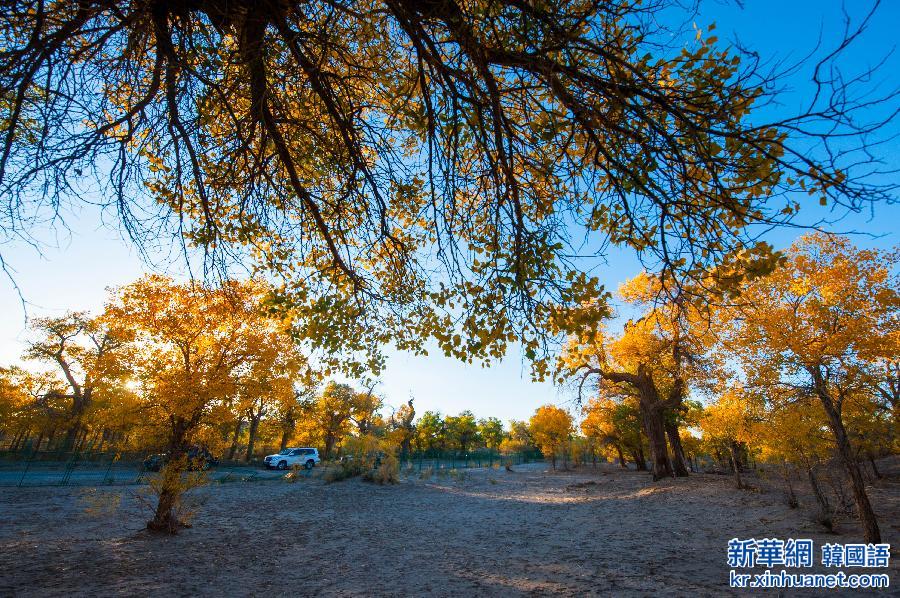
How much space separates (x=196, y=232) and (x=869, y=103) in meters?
6.49

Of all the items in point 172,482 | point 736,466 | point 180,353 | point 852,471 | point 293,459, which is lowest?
point 293,459

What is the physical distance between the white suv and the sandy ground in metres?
16.2

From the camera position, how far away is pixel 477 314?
436 cm

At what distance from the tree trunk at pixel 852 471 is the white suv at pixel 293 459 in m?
29.9

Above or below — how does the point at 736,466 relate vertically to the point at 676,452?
above

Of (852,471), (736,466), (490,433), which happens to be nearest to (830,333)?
(852,471)

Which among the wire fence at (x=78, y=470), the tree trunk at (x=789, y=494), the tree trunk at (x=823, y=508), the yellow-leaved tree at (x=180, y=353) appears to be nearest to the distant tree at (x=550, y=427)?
the wire fence at (x=78, y=470)

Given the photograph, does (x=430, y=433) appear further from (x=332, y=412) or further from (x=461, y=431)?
(x=332, y=412)

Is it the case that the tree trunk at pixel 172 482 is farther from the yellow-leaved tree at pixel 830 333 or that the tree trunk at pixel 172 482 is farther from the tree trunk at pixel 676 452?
the tree trunk at pixel 676 452

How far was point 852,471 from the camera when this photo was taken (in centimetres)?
688

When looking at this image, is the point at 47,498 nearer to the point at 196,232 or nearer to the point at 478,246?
the point at 196,232

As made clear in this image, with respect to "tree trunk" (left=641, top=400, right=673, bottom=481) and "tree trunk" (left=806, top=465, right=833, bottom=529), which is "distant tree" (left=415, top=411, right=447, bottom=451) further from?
"tree trunk" (left=806, top=465, right=833, bottom=529)

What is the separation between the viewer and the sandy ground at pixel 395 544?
5.36m

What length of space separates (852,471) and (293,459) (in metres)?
31.6
